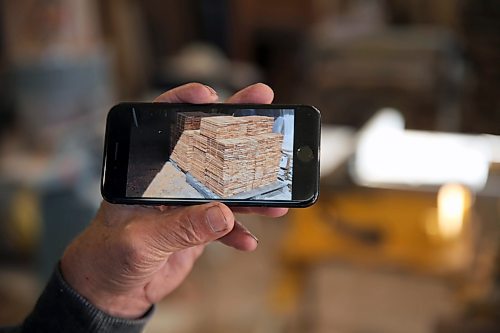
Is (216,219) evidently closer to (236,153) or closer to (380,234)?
(236,153)

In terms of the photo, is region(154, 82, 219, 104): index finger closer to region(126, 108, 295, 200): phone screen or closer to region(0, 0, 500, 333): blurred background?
region(126, 108, 295, 200): phone screen

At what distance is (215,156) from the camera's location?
629 millimetres

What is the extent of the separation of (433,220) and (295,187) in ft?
4.93

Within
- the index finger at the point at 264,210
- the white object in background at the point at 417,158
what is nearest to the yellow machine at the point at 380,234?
the white object in background at the point at 417,158

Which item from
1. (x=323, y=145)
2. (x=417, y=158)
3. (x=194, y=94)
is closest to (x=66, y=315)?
(x=194, y=94)

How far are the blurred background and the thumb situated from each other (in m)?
0.67

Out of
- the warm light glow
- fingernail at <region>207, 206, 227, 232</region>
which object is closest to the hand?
fingernail at <region>207, 206, 227, 232</region>

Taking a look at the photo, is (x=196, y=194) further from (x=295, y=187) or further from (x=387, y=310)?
(x=387, y=310)

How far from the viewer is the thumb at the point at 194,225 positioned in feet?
1.84

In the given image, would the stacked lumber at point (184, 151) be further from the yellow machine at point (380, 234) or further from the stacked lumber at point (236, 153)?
the yellow machine at point (380, 234)

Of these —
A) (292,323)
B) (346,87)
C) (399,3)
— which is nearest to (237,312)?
(292,323)

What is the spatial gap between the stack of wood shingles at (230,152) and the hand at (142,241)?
0.02 m

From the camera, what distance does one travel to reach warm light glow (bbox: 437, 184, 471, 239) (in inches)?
71.9

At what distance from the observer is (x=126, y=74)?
140 inches
